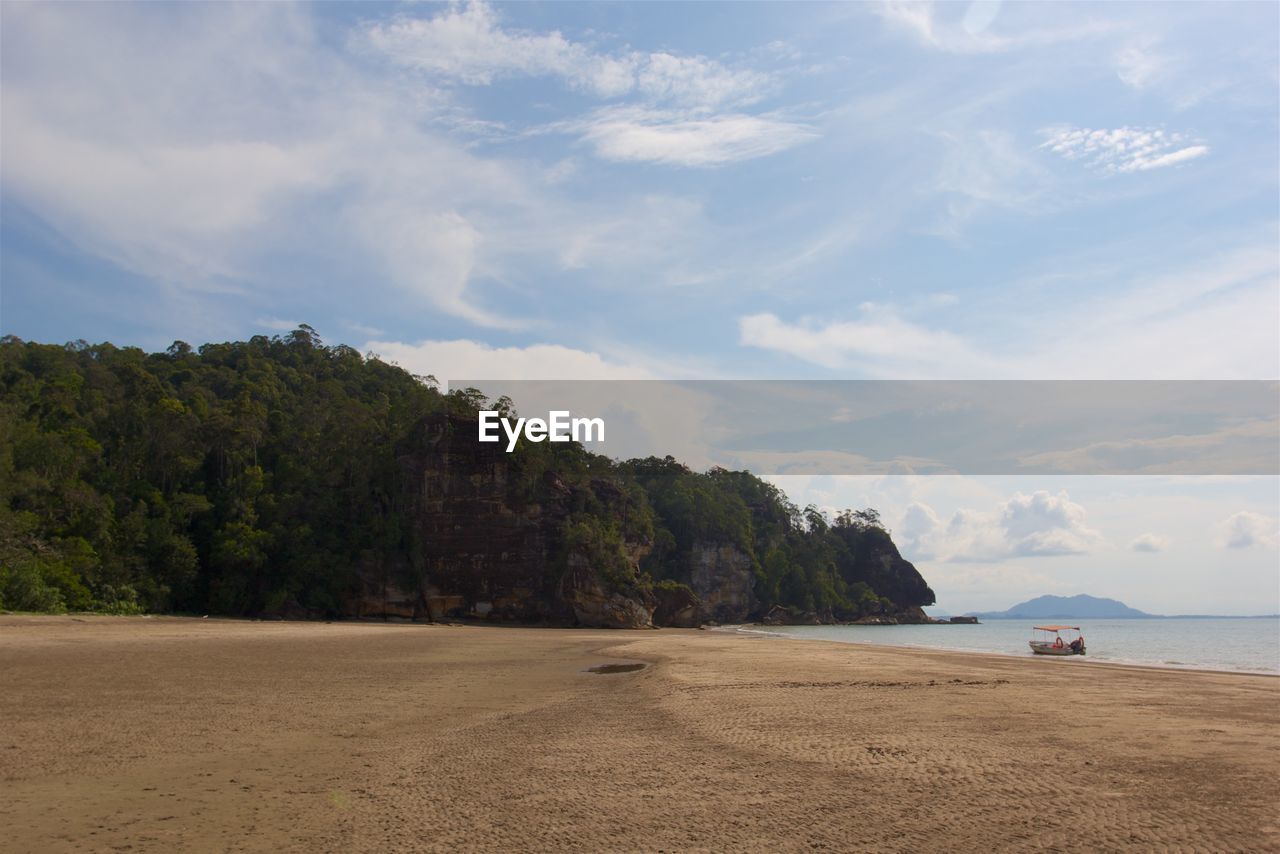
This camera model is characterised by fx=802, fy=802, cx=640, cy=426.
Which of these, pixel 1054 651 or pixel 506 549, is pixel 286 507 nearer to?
pixel 506 549

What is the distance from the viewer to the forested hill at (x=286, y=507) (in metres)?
51.9

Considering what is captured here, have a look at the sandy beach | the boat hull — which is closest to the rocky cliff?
the boat hull

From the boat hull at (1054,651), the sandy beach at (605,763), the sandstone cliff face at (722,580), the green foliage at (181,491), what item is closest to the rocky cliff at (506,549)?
the green foliage at (181,491)

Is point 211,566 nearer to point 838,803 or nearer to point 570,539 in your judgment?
point 570,539

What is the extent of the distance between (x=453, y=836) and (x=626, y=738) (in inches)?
208

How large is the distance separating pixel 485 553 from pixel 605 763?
61.8m

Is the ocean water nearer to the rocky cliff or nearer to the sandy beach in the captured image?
the rocky cliff

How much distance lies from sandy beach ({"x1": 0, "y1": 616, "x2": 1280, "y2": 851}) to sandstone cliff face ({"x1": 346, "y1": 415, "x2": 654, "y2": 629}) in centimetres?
4857

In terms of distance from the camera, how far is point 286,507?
65812mm

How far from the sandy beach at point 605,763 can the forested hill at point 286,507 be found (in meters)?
36.8

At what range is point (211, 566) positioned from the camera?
60.8 meters

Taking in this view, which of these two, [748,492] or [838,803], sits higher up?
[748,492]

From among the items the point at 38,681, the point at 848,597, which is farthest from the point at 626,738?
the point at 848,597

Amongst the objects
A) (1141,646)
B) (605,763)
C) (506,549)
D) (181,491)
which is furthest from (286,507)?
(1141,646)
